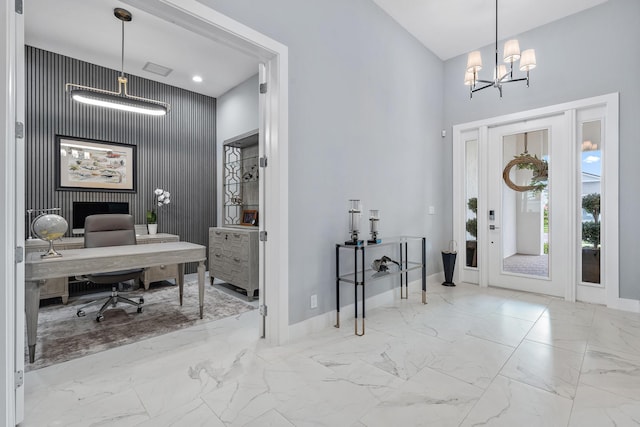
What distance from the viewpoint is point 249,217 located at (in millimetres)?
4605

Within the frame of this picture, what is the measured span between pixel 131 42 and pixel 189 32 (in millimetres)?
811

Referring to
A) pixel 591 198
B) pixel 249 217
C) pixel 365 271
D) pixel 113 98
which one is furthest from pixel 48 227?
pixel 591 198

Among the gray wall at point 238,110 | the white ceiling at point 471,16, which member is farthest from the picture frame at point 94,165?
the white ceiling at point 471,16

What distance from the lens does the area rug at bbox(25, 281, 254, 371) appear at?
2410mm

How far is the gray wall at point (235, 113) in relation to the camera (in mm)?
4625

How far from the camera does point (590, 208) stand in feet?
11.4

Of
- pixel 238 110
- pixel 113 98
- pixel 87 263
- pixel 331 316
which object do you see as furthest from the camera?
pixel 238 110

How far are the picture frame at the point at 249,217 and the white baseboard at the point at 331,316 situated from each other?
78.2 inches

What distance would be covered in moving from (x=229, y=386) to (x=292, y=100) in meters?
2.16

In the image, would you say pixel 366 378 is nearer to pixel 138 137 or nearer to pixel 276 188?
pixel 276 188

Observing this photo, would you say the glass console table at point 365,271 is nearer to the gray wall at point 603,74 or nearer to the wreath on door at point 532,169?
the wreath on door at point 532,169

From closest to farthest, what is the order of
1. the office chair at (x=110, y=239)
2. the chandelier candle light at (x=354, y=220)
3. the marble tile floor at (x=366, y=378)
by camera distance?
1. the marble tile floor at (x=366, y=378)
2. the chandelier candle light at (x=354, y=220)
3. the office chair at (x=110, y=239)

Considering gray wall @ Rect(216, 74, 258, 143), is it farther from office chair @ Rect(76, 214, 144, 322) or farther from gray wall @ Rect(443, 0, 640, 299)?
gray wall @ Rect(443, 0, 640, 299)

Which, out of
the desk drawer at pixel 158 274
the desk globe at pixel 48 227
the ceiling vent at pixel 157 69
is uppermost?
the ceiling vent at pixel 157 69
